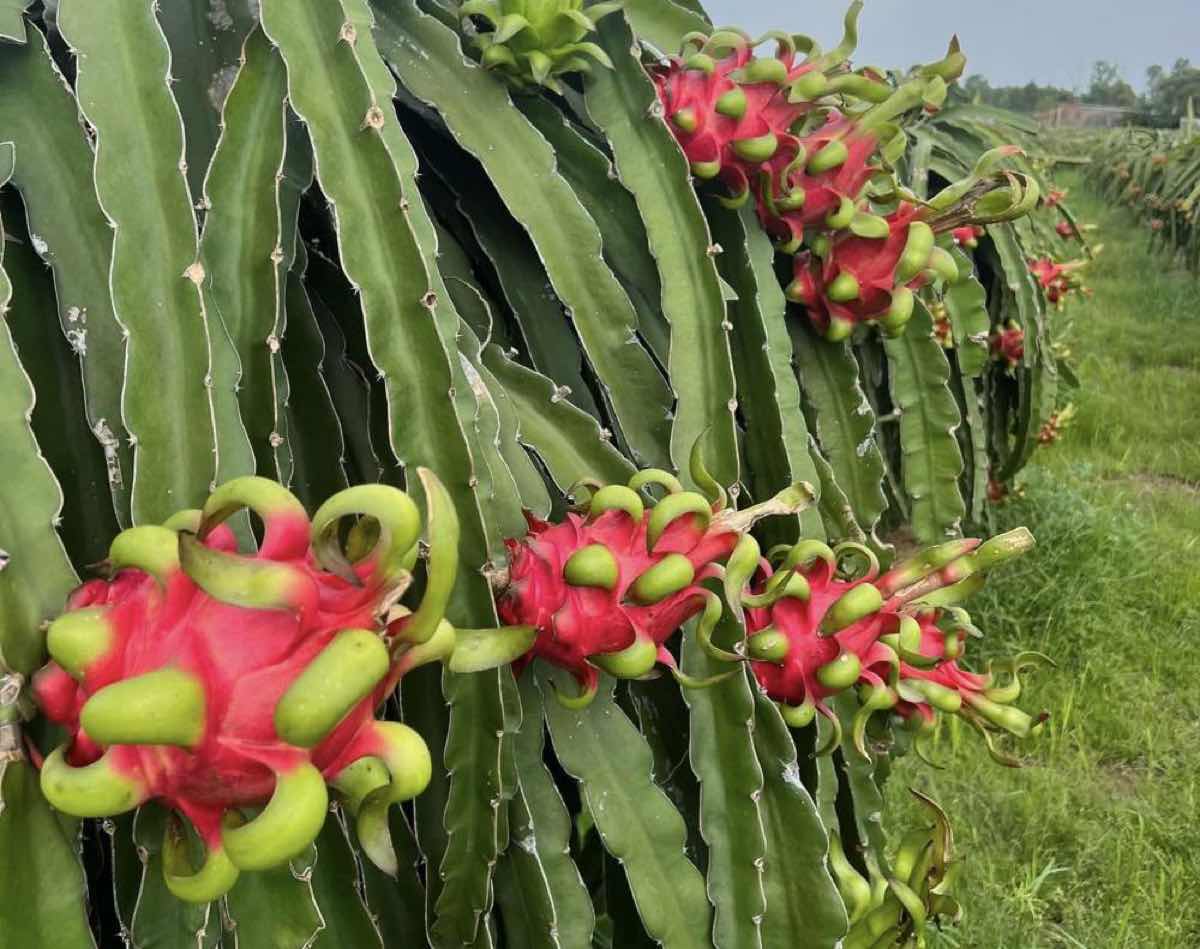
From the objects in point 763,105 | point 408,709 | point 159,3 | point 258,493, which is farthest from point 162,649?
point 763,105

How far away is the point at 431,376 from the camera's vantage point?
0.69 meters

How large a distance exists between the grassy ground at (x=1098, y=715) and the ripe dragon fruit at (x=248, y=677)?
157cm

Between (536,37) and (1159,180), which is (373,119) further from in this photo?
(1159,180)

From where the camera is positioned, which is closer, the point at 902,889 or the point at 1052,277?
the point at 902,889

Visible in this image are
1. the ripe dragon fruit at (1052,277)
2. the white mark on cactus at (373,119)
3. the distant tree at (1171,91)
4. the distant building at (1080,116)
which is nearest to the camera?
the white mark on cactus at (373,119)

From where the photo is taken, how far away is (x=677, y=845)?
0.76 meters

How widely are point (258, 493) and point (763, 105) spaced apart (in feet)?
2.12

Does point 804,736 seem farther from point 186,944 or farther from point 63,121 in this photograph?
point 63,121

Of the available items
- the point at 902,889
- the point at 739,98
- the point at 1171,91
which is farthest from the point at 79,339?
the point at 1171,91

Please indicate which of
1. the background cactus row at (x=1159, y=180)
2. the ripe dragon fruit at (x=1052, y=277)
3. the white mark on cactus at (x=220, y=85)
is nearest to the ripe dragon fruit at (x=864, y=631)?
the white mark on cactus at (x=220, y=85)

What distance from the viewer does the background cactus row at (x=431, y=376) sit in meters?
0.60

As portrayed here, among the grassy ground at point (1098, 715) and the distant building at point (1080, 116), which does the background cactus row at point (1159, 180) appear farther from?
the distant building at point (1080, 116)

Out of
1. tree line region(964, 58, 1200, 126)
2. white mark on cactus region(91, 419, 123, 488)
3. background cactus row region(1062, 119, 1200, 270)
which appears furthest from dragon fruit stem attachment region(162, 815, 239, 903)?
tree line region(964, 58, 1200, 126)

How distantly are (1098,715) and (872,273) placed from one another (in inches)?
71.7
